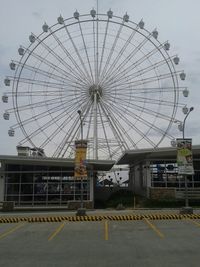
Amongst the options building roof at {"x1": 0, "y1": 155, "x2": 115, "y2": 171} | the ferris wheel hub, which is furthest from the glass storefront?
the ferris wheel hub

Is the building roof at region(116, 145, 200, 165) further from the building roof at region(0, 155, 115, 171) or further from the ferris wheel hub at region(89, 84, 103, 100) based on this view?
the ferris wheel hub at region(89, 84, 103, 100)

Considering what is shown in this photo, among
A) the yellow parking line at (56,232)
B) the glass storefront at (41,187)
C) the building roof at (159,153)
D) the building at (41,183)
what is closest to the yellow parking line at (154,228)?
the yellow parking line at (56,232)

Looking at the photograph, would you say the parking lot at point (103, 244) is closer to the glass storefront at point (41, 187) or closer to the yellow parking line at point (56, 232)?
the yellow parking line at point (56, 232)

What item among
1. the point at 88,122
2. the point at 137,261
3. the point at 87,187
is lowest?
the point at 137,261

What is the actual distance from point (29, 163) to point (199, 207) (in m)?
15.9

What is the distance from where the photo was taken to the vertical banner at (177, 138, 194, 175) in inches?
1169

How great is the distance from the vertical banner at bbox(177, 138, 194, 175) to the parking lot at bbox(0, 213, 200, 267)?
7.01m

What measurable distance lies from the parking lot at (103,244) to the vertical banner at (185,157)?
7.01m

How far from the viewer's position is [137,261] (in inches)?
468

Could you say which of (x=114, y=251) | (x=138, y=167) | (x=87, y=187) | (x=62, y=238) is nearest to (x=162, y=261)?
(x=114, y=251)

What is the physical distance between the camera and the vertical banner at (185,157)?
29.7 m

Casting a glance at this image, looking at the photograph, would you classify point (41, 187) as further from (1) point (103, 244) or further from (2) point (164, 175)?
(1) point (103, 244)

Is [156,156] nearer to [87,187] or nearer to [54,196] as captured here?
[87,187]

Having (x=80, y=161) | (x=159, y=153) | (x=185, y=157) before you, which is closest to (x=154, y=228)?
(x=185, y=157)
